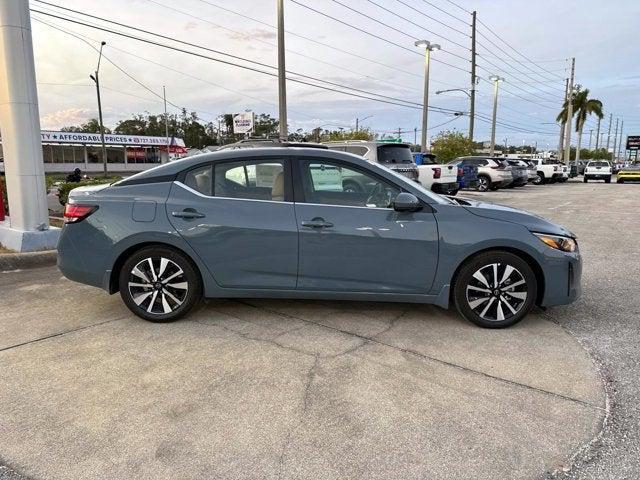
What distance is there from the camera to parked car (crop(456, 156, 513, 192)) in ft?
81.0

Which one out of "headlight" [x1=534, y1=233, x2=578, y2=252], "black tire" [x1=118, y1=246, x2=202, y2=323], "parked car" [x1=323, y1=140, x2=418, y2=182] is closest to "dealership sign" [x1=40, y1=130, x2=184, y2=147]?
"parked car" [x1=323, y1=140, x2=418, y2=182]

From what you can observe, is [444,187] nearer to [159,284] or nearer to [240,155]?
[240,155]

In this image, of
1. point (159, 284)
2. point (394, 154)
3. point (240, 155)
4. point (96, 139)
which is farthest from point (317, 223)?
point (96, 139)

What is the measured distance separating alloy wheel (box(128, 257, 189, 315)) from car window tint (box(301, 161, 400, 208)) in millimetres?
1384

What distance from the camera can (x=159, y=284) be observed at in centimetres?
464

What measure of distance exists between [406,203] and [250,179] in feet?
4.70

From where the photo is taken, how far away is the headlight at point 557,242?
4.50m

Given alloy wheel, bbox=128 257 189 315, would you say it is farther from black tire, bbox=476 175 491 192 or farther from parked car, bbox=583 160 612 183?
parked car, bbox=583 160 612 183

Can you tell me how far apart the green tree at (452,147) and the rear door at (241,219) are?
3456 centimetres

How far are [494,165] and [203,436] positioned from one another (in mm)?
24135

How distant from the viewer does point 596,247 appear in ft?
28.6

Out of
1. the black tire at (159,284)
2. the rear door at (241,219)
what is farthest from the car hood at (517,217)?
the black tire at (159,284)

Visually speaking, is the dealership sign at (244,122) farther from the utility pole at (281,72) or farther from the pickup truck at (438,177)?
the pickup truck at (438,177)

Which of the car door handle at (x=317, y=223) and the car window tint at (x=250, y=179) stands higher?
the car window tint at (x=250, y=179)
